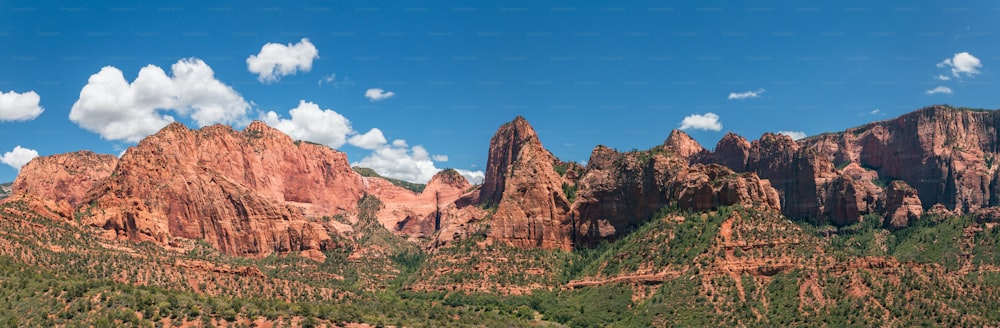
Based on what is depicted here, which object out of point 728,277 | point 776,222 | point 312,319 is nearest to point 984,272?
point 776,222

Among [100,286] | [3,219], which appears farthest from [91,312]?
[3,219]

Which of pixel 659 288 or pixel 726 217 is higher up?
pixel 726 217

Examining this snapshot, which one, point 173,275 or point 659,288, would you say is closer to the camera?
point 173,275

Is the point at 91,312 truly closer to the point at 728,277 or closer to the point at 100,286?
the point at 100,286

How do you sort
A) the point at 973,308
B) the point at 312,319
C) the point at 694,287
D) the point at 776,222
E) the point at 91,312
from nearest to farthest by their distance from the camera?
the point at 91,312
the point at 312,319
the point at 973,308
the point at 694,287
the point at 776,222

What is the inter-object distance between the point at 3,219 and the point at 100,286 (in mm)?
52952

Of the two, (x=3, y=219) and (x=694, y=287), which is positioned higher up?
(x=3, y=219)

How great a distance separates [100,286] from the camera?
5005 inches

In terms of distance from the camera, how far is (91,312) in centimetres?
11381

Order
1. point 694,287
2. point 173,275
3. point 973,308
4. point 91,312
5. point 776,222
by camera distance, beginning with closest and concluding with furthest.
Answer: point 91,312
point 973,308
point 173,275
point 694,287
point 776,222

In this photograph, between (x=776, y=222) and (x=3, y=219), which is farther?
(x=776, y=222)

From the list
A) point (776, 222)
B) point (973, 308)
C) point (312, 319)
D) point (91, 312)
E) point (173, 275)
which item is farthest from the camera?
point (776, 222)

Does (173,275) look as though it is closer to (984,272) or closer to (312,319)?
(312,319)

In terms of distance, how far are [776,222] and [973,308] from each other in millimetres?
46349
